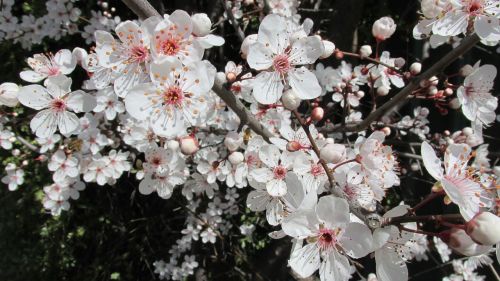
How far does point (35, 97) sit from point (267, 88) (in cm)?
86

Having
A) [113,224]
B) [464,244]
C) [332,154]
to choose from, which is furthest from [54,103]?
[113,224]

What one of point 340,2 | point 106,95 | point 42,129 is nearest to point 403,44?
point 340,2

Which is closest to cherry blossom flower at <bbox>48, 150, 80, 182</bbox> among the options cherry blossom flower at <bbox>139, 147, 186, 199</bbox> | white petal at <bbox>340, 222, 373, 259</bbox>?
cherry blossom flower at <bbox>139, 147, 186, 199</bbox>

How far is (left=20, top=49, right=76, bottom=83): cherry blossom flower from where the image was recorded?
150 cm

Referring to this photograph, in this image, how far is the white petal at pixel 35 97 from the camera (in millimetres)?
1395

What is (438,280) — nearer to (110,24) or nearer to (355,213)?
(355,213)

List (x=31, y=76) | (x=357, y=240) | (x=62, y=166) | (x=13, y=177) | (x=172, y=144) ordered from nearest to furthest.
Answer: (x=357, y=240)
(x=31, y=76)
(x=172, y=144)
(x=62, y=166)
(x=13, y=177)

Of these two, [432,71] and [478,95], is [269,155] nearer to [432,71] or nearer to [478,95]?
[432,71]

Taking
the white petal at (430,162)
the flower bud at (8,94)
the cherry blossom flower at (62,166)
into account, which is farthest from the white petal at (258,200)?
the cherry blossom flower at (62,166)

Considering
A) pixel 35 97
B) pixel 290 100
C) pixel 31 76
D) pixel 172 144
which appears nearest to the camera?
pixel 290 100

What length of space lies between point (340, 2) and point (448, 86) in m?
1.72

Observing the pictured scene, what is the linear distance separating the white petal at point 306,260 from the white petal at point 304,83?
0.50 m

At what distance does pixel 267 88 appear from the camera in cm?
129

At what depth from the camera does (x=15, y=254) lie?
324cm
